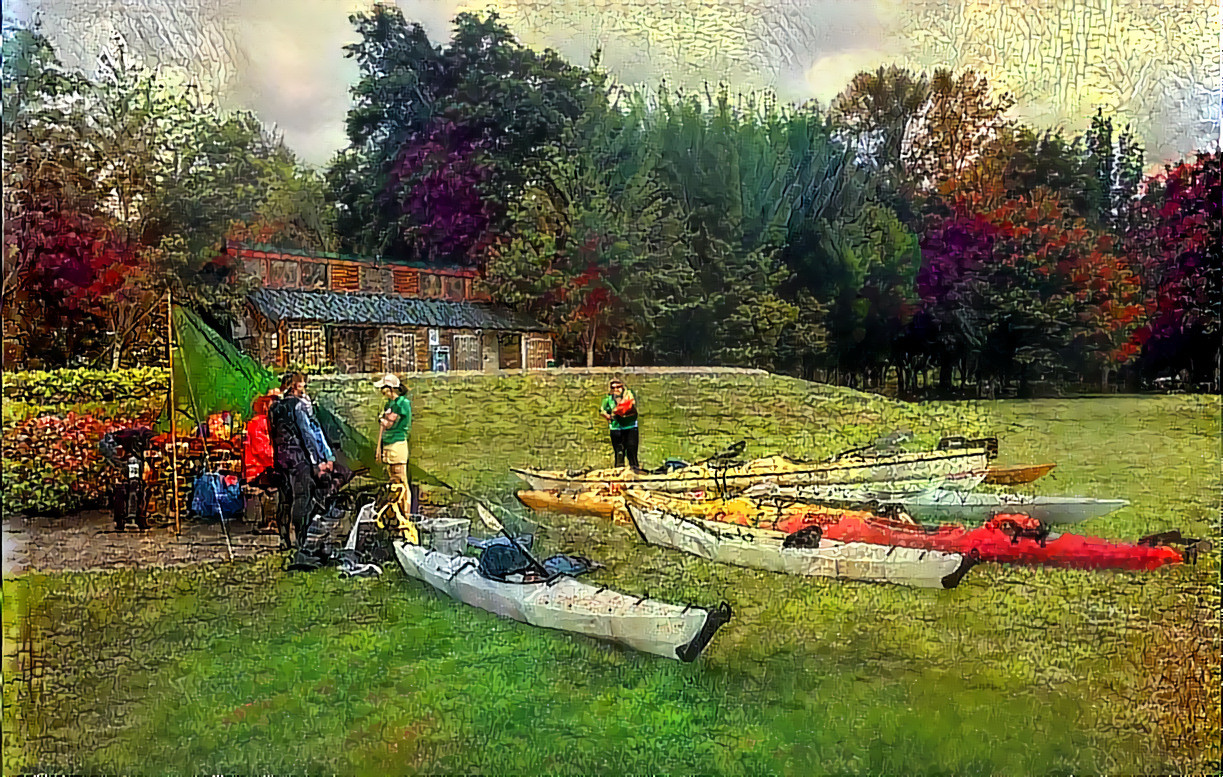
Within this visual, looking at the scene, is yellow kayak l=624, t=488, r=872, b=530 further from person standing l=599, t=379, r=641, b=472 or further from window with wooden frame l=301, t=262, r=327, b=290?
window with wooden frame l=301, t=262, r=327, b=290

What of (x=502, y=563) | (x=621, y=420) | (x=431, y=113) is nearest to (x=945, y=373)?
(x=621, y=420)

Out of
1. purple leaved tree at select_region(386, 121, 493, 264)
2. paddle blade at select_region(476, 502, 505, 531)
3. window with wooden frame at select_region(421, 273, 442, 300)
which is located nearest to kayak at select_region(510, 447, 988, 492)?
paddle blade at select_region(476, 502, 505, 531)

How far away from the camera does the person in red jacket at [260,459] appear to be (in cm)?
271

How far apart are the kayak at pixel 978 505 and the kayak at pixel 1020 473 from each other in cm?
3

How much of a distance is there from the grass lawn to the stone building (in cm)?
8

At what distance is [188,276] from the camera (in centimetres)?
266

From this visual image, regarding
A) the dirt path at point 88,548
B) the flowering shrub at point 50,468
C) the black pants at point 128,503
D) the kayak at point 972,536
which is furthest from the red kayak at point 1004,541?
the flowering shrub at point 50,468

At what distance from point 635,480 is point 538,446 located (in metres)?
0.25

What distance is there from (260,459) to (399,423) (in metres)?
0.34

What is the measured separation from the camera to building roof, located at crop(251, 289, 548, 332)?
8.87 ft

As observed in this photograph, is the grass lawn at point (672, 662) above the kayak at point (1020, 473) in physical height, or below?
below

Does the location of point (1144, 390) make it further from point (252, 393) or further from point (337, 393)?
point (252, 393)

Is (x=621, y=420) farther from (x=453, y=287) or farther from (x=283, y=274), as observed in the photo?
(x=283, y=274)

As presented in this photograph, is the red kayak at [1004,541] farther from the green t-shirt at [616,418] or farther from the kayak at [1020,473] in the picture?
the green t-shirt at [616,418]
